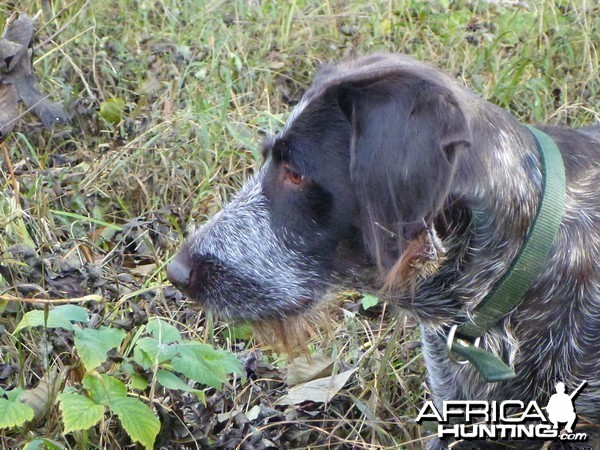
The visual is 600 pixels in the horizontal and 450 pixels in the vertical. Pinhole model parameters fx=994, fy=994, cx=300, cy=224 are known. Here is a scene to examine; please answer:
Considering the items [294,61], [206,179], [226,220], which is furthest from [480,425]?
[294,61]

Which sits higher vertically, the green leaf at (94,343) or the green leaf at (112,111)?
the green leaf at (94,343)

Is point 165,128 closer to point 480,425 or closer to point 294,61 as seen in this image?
point 294,61

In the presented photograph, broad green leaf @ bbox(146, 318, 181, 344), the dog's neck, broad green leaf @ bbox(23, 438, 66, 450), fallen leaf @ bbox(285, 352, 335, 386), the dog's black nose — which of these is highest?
the dog's neck

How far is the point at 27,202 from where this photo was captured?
405 cm

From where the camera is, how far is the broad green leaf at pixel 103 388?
2.85m

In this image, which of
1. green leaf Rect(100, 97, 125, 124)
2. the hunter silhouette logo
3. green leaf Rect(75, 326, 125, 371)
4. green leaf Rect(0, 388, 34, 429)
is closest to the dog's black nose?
green leaf Rect(75, 326, 125, 371)

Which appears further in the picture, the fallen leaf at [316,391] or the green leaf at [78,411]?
the fallen leaf at [316,391]

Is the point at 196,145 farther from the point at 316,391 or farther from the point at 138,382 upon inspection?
the point at 138,382

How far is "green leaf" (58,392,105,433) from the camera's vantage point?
2703mm

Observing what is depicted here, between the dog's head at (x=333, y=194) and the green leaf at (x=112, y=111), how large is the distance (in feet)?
6.38

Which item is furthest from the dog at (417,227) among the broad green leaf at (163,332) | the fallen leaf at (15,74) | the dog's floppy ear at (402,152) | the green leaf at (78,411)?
the fallen leaf at (15,74)

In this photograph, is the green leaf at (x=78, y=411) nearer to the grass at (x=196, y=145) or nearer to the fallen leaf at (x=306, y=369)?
the grass at (x=196, y=145)

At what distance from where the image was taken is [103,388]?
9.41ft

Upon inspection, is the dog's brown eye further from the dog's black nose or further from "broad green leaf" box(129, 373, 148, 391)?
"broad green leaf" box(129, 373, 148, 391)
